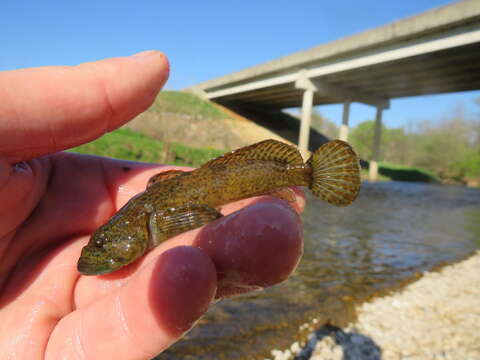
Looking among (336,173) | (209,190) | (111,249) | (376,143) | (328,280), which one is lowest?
(376,143)

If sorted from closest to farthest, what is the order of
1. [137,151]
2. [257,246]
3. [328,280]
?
[257,246] < [328,280] < [137,151]

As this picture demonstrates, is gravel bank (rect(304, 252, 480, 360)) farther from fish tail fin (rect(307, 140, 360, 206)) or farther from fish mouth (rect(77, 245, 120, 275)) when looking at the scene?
fish mouth (rect(77, 245, 120, 275))

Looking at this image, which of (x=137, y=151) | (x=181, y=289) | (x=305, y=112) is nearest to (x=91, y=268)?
(x=181, y=289)

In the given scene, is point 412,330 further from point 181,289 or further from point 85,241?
point 85,241

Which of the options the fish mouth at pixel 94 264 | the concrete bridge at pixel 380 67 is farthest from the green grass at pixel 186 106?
the fish mouth at pixel 94 264

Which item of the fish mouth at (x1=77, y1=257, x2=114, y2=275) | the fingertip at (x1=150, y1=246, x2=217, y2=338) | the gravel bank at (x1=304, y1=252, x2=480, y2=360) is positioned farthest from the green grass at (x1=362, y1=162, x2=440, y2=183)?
the fingertip at (x1=150, y1=246, x2=217, y2=338)

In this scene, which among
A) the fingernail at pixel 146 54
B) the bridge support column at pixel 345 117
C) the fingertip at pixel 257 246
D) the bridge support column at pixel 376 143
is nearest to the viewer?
the fingertip at pixel 257 246

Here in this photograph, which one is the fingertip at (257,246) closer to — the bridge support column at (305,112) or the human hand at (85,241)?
the human hand at (85,241)
